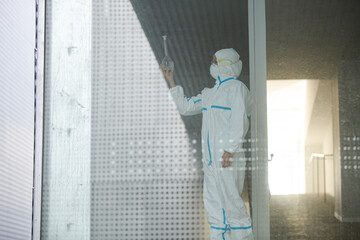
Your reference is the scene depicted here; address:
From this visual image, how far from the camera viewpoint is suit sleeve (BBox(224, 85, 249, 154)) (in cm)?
246

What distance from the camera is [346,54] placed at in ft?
8.29

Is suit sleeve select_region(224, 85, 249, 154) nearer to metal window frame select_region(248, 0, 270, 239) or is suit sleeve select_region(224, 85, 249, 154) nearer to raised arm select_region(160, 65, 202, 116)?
metal window frame select_region(248, 0, 270, 239)

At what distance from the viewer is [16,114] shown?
110 inches

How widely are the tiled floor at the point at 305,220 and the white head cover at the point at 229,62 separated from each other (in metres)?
0.86

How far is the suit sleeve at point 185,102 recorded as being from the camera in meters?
2.53

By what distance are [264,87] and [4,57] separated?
1.87m

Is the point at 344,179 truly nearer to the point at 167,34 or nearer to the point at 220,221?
the point at 220,221

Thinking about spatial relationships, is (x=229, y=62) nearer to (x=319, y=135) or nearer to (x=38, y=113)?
(x=319, y=135)

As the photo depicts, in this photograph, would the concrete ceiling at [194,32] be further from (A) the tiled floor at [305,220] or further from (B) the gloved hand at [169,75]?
(A) the tiled floor at [305,220]

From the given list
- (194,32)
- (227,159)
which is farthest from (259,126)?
(194,32)

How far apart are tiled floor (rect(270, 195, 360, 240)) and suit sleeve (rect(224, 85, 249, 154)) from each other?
1.43ft

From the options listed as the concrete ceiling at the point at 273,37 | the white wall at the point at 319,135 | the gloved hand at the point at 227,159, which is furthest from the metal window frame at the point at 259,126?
the white wall at the point at 319,135

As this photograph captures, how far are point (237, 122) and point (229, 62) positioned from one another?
395 mm

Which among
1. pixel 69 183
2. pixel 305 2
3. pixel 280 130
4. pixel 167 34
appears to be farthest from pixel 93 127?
pixel 305 2
